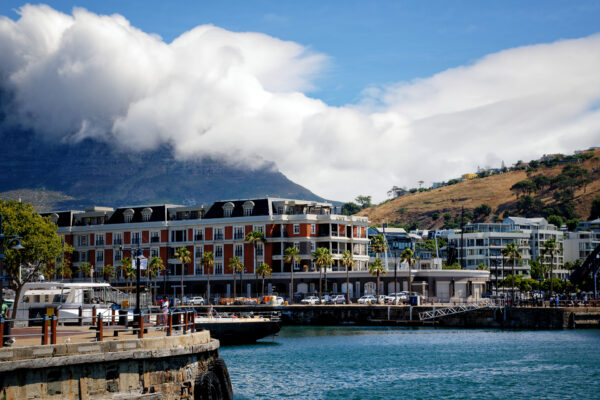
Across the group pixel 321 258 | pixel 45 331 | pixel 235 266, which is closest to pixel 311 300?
pixel 321 258

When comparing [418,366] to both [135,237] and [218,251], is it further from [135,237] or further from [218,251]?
[135,237]

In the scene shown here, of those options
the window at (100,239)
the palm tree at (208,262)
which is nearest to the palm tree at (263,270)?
the palm tree at (208,262)

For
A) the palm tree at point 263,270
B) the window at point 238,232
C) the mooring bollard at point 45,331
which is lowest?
the mooring bollard at point 45,331

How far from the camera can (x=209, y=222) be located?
444 ft

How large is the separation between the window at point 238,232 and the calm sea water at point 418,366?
4687cm

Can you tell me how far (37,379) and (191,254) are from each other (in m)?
113

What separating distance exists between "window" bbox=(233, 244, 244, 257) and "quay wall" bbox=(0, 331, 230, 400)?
10096 centimetres

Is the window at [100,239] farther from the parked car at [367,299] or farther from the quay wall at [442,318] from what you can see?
the parked car at [367,299]

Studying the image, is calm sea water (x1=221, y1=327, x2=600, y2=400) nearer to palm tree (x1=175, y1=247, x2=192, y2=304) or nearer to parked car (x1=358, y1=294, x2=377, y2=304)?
parked car (x1=358, y1=294, x2=377, y2=304)

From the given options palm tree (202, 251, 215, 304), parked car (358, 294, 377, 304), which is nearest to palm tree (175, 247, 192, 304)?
palm tree (202, 251, 215, 304)

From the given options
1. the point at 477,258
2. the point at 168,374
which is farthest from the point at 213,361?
the point at 477,258

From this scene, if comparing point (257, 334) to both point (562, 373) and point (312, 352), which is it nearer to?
point (312, 352)

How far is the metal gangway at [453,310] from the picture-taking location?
102000 mm

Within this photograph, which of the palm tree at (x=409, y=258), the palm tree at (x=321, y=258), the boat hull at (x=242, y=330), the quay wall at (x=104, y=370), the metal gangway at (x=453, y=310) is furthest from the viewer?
the palm tree at (x=321, y=258)
